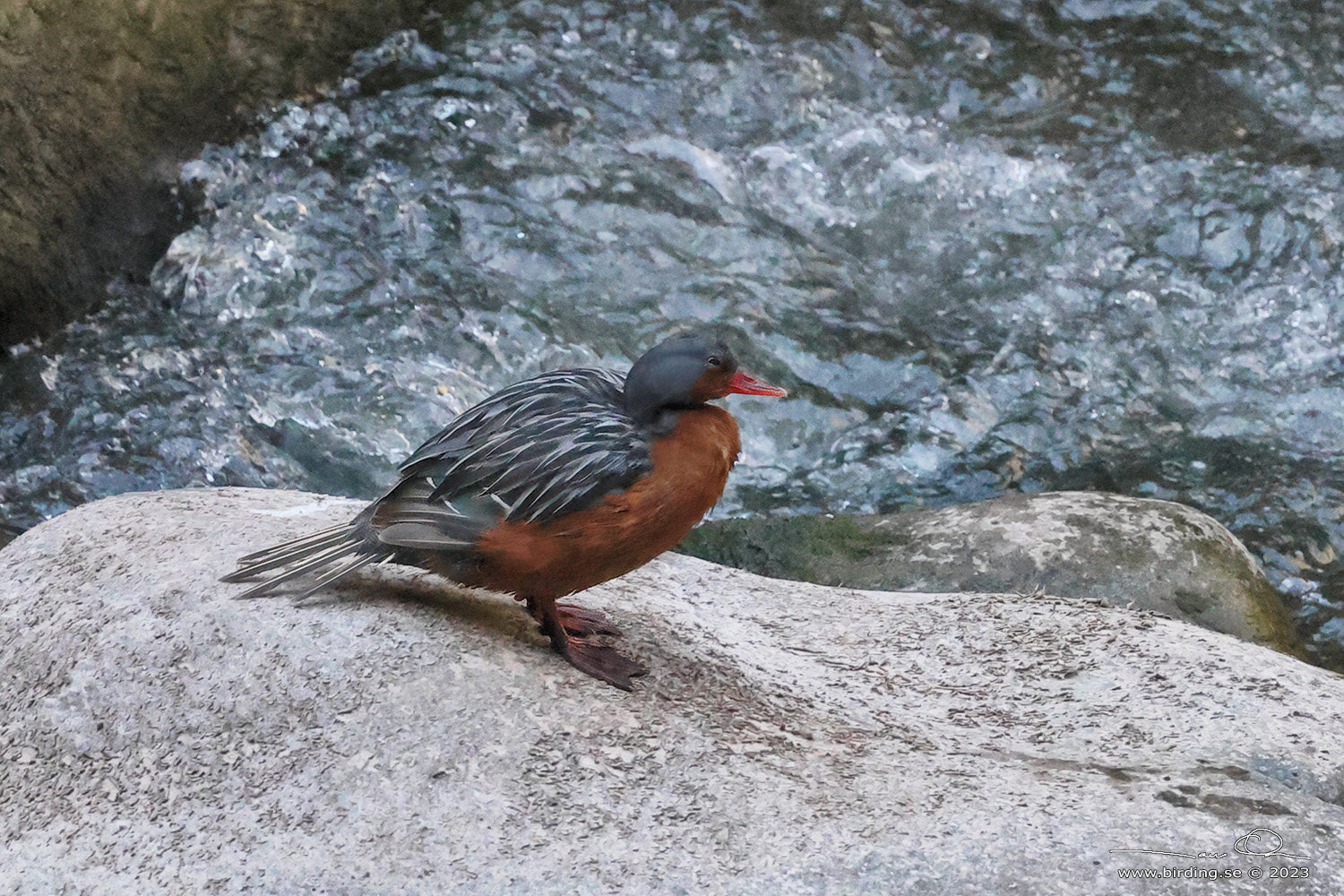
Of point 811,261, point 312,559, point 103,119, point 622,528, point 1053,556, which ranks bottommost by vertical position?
point 1053,556

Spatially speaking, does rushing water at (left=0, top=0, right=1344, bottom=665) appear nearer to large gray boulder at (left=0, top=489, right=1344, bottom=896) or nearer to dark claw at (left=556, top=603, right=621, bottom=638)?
large gray boulder at (left=0, top=489, right=1344, bottom=896)

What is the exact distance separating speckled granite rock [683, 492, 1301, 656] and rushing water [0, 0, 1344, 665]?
1015 mm

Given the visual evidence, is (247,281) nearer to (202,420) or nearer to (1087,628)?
(202,420)

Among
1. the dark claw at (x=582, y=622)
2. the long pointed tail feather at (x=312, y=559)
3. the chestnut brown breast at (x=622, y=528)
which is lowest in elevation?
the dark claw at (x=582, y=622)

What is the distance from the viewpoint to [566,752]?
8.98 ft

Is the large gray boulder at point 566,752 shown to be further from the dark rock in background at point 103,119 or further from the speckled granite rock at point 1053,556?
the dark rock in background at point 103,119

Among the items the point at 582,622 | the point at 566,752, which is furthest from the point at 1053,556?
the point at 566,752

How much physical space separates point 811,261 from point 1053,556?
3043 millimetres

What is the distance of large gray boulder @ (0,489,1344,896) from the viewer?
8.06 ft

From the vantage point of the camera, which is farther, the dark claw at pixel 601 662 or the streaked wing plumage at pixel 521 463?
the dark claw at pixel 601 662
